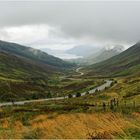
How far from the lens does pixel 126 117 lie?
84.1 metres

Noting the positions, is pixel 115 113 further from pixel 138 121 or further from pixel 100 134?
pixel 100 134

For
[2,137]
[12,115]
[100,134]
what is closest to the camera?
[2,137]

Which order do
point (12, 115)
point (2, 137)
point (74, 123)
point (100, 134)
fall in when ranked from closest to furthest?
point (2, 137), point (100, 134), point (74, 123), point (12, 115)

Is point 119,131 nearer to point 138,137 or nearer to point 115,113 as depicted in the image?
point 138,137

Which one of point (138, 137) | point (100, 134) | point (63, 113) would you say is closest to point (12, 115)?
point (63, 113)

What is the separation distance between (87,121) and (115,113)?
10881mm

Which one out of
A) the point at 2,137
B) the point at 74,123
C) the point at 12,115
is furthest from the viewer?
the point at 12,115

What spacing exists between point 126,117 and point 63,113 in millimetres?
16182

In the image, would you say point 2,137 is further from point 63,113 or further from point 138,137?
point 138,137

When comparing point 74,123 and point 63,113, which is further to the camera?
point 63,113

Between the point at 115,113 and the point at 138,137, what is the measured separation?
16.1m

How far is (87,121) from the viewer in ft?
252

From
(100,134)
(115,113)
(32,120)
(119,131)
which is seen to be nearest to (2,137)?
(32,120)

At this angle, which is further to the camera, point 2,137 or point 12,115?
point 12,115
